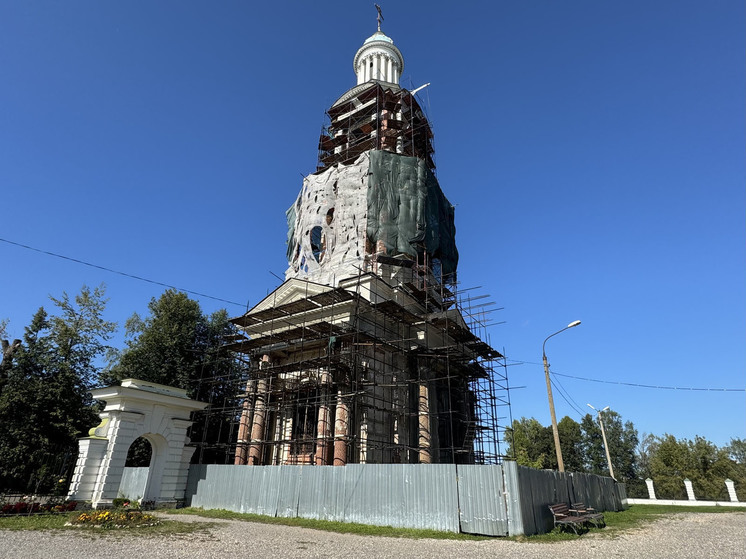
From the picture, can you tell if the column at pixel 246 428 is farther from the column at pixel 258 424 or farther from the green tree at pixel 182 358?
the green tree at pixel 182 358

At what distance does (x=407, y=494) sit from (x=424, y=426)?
898 centimetres

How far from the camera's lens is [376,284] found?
2458 cm

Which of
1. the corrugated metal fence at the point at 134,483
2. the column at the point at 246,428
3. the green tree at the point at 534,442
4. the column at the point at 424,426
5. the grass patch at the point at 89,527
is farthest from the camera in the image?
the green tree at the point at 534,442

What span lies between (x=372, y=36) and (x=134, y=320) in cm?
3585

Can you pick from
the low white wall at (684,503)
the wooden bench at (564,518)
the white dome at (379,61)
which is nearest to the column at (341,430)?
the wooden bench at (564,518)

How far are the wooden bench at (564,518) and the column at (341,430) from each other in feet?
29.5

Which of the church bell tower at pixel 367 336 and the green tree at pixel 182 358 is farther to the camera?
the green tree at pixel 182 358

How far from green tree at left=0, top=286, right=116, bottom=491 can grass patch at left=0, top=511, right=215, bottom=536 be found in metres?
10.1

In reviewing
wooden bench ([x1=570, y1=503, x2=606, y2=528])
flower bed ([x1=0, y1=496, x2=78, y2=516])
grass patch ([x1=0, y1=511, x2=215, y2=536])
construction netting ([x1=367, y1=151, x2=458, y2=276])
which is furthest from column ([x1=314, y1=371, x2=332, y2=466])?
construction netting ([x1=367, y1=151, x2=458, y2=276])

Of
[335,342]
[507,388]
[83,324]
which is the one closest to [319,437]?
[335,342]

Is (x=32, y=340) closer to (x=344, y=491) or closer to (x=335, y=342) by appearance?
(x=335, y=342)

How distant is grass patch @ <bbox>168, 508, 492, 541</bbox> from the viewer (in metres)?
12.5

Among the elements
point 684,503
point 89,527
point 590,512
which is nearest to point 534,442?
point 684,503

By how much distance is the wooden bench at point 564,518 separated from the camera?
13.5 m
